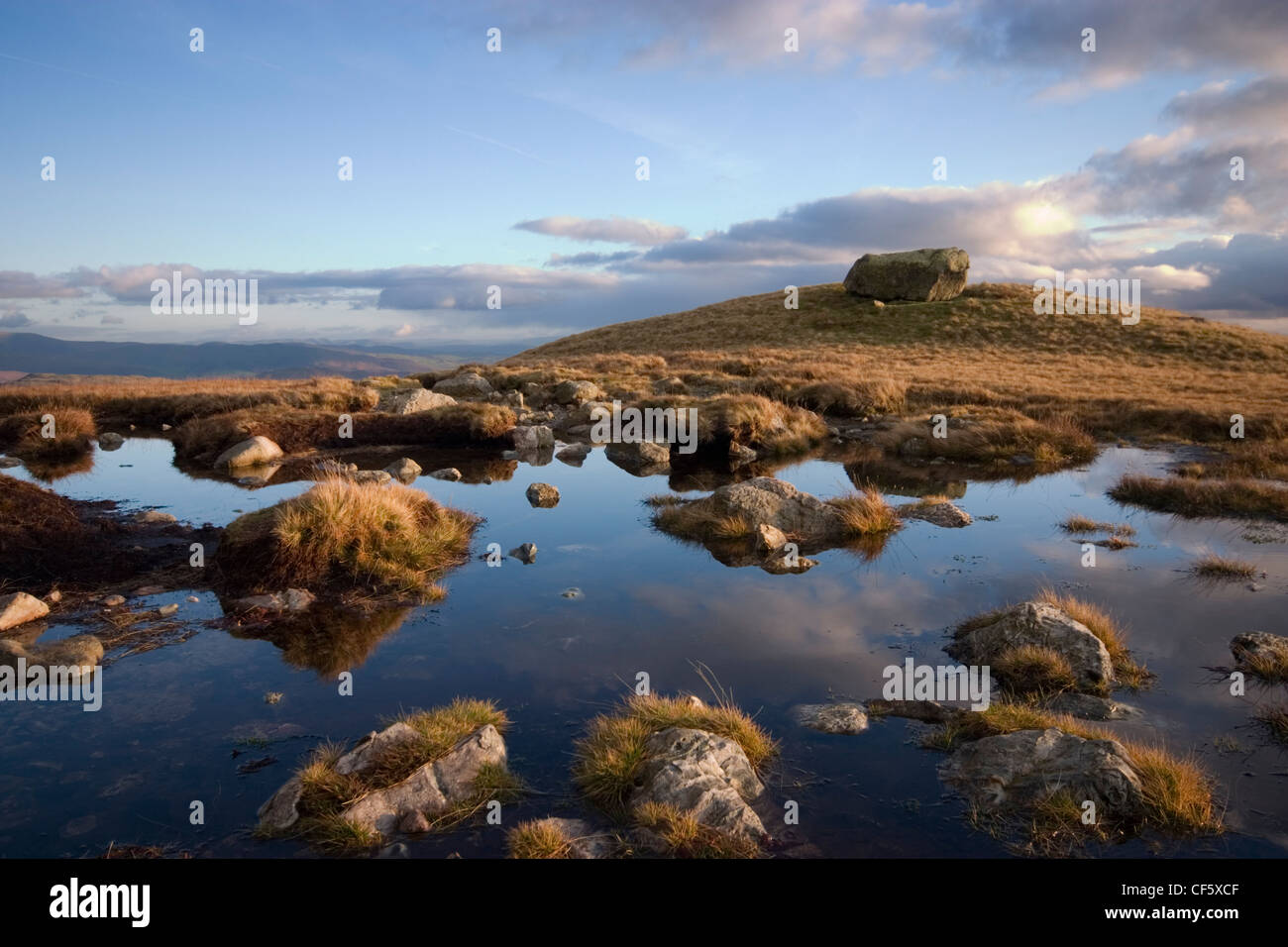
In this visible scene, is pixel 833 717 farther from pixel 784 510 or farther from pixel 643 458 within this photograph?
pixel 643 458

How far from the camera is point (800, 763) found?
687cm

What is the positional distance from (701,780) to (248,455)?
20.0 m

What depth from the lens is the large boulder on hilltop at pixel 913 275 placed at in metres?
71.9

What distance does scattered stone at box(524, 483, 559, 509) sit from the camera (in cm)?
1759

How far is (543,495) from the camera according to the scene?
1783 cm

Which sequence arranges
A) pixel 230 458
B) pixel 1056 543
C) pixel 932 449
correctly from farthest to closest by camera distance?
pixel 932 449
pixel 230 458
pixel 1056 543

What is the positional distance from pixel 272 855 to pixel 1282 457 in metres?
24.3

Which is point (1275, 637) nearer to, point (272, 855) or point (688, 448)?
point (272, 855)

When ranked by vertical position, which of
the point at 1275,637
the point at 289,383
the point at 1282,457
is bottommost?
the point at 1275,637

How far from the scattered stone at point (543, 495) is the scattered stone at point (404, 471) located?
3.59 m

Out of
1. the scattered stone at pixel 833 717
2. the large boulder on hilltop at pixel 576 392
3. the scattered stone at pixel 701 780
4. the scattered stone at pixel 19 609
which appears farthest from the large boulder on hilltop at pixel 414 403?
the scattered stone at pixel 701 780

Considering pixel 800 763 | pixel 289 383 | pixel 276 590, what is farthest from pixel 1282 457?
pixel 289 383

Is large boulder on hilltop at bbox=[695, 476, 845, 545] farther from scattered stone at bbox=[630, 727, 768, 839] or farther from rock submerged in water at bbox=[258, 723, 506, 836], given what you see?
rock submerged in water at bbox=[258, 723, 506, 836]

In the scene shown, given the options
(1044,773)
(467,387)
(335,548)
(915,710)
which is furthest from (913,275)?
(1044,773)
